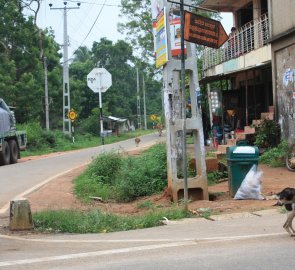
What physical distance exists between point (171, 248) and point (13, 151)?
20879 millimetres

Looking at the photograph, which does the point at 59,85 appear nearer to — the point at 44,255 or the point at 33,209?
the point at 33,209

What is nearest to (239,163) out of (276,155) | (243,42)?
(276,155)

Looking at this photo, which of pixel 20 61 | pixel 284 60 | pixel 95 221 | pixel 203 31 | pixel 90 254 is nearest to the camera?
pixel 90 254

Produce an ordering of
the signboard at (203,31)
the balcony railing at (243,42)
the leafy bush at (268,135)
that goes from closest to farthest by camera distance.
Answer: the signboard at (203,31), the leafy bush at (268,135), the balcony railing at (243,42)

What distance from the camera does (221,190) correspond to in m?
12.3

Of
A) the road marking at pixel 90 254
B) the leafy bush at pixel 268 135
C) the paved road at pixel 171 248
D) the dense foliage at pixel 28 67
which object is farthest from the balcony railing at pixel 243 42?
the dense foliage at pixel 28 67

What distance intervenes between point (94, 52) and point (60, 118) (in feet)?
90.9

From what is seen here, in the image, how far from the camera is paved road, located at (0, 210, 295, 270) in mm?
6059

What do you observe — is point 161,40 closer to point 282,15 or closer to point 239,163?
point 239,163

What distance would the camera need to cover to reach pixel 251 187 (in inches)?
418

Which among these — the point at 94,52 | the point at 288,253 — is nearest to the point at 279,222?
the point at 288,253

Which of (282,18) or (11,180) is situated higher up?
(282,18)

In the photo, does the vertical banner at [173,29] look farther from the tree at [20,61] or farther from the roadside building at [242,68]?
the tree at [20,61]

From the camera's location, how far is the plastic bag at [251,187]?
34.8ft
